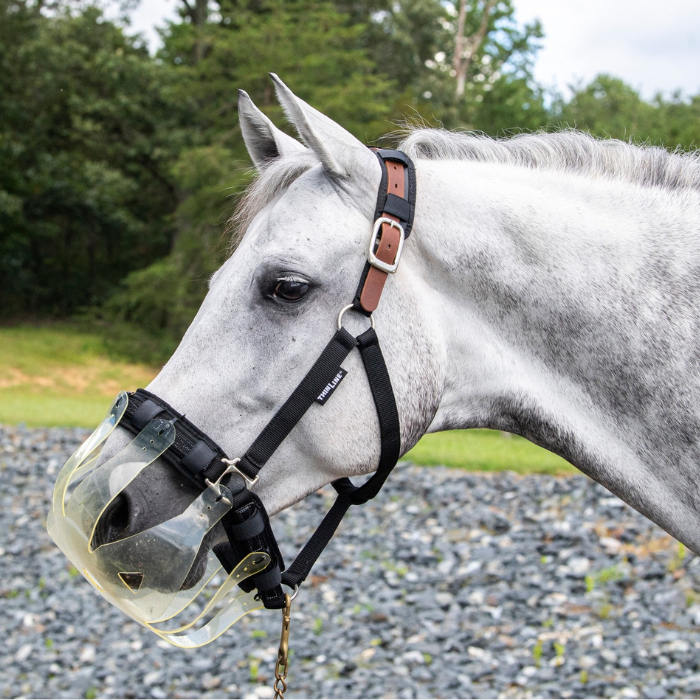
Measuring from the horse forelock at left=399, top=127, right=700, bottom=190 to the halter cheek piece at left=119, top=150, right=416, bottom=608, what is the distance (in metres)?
0.33

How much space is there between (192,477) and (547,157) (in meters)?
1.52

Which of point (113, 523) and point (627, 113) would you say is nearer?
point (113, 523)

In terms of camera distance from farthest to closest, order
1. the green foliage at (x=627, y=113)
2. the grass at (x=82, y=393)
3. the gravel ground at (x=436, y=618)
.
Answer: the green foliage at (x=627, y=113), the grass at (x=82, y=393), the gravel ground at (x=436, y=618)

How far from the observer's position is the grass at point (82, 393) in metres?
8.65

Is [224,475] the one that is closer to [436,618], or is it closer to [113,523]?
[113,523]

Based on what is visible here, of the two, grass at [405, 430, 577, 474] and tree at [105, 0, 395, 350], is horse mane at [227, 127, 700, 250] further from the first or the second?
tree at [105, 0, 395, 350]

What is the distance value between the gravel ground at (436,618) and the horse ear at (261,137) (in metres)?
3.60

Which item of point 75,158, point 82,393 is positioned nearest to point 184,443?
point 82,393

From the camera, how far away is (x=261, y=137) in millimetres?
2166

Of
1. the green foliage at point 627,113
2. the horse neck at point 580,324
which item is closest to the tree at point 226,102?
A: the green foliage at point 627,113

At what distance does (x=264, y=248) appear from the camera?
179cm

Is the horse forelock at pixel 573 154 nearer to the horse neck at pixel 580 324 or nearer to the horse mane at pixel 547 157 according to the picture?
the horse mane at pixel 547 157

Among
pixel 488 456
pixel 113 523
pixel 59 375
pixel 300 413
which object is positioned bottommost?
pixel 59 375

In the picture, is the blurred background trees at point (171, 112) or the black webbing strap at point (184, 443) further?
the blurred background trees at point (171, 112)
